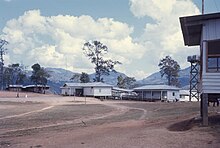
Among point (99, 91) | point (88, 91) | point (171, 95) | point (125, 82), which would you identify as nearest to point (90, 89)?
point (88, 91)

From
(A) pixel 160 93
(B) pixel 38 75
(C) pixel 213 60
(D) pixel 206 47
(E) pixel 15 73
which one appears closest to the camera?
(D) pixel 206 47

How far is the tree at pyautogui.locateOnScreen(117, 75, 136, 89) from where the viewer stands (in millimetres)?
133750

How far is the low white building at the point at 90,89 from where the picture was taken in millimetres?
91812

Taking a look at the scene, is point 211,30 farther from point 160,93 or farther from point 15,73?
point 15,73

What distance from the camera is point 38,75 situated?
114 meters

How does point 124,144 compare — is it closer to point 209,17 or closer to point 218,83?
point 218,83

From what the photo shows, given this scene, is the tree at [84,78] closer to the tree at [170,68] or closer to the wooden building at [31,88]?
the wooden building at [31,88]

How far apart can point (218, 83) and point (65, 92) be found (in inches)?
3483

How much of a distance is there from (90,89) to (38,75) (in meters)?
27.6

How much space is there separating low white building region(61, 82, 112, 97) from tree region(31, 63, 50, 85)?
52.4ft

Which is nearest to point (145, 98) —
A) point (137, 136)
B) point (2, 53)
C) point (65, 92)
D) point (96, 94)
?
point (96, 94)

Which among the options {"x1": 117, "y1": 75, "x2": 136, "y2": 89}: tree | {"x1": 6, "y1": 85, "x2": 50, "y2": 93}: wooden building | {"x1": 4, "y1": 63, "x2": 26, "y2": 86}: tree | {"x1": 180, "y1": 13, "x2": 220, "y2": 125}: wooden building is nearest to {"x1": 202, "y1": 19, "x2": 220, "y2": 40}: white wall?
{"x1": 180, "y1": 13, "x2": 220, "y2": 125}: wooden building

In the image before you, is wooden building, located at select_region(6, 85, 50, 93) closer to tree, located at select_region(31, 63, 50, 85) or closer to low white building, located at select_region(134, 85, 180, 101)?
tree, located at select_region(31, 63, 50, 85)

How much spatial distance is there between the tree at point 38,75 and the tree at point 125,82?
1145 inches
